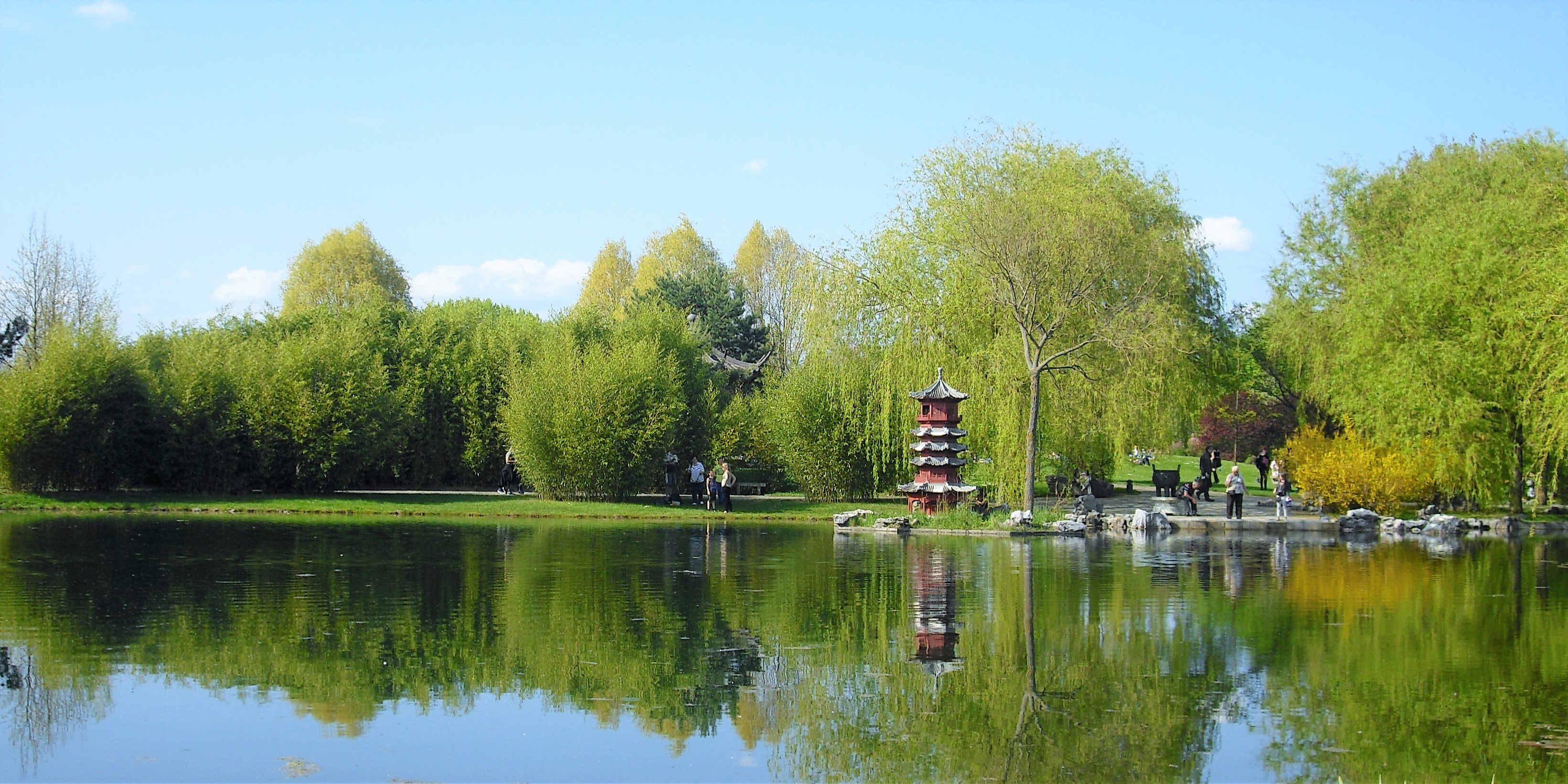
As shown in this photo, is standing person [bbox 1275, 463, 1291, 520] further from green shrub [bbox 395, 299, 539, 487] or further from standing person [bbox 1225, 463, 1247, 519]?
green shrub [bbox 395, 299, 539, 487]

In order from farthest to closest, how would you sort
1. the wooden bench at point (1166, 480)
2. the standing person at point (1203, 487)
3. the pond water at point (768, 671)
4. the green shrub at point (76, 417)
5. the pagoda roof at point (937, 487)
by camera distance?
the wooden bench at point (1166, 480) → the standing person at point (1203, 487) → the green shrub at point (76, 417) → the pagoda roof at point (937, 487) → the pond water at point (768, 671)

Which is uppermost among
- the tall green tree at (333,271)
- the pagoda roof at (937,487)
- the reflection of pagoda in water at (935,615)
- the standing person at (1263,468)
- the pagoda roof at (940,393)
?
the tall green tree at (333,271)

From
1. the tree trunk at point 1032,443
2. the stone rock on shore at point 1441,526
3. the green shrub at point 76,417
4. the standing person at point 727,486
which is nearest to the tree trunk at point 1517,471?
the stone rock on shore at point 1441,526

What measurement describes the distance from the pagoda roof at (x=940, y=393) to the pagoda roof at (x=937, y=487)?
7.14ft

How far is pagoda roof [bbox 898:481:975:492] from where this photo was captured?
32688mm

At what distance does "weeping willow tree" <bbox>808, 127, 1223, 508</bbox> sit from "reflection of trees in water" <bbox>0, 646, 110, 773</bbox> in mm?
23888

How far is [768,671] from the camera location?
12.5 meters

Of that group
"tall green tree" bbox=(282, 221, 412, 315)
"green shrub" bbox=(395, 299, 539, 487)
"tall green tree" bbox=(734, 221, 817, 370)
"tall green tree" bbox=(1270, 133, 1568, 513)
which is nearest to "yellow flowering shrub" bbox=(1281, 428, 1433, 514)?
"tall green tree" bbox=(1270, 133, 1568, 513)

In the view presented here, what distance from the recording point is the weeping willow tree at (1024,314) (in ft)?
108

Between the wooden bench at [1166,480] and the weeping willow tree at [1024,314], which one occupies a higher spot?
the weeping willow tree at [1024,314]

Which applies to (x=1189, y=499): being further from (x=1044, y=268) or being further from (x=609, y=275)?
(x=609, y=275)

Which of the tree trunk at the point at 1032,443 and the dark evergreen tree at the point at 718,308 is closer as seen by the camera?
the tree trunk at the point at 1032,443

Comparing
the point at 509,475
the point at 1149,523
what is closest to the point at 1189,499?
the point at 1149,523

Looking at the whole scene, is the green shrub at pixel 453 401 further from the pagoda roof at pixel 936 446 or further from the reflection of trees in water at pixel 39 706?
the reflection of trees in water at pixel 39 706
